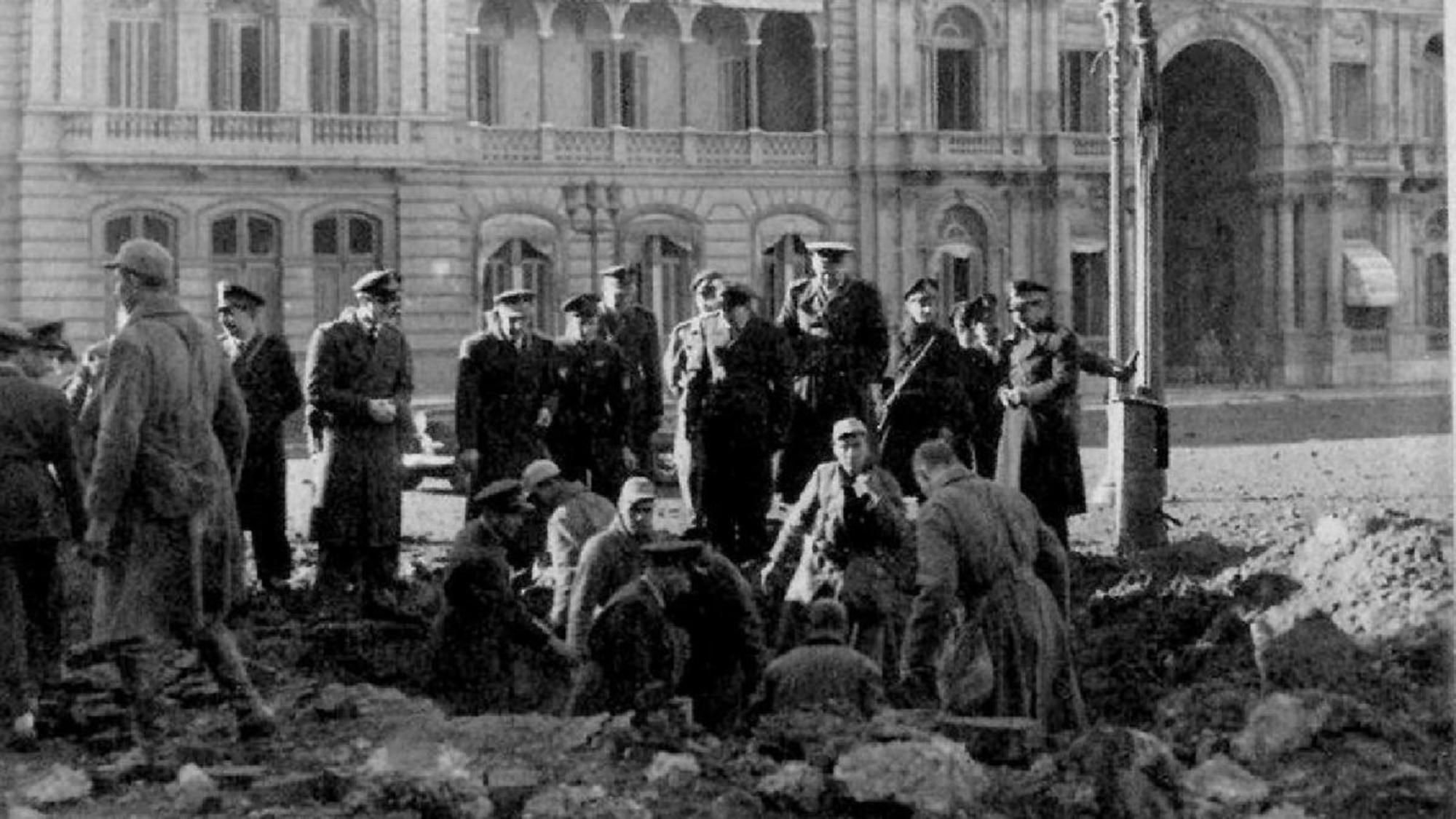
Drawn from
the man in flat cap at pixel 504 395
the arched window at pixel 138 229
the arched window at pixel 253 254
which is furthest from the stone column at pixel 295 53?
the man in flat cap at pixel 504 395

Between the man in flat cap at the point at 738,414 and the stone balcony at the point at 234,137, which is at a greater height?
the stone balcony at the point at 234,137

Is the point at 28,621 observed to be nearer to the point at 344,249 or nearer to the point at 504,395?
the point at 504,395

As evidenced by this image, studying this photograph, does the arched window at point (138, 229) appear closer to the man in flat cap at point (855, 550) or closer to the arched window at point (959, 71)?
the arched window at point (959, 71)

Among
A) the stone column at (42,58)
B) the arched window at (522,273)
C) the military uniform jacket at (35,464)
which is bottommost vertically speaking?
the military uniform jacket at (35,464)

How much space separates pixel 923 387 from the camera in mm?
12578

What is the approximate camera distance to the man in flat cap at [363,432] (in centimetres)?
1044

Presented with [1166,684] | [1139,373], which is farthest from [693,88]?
[1166,684]

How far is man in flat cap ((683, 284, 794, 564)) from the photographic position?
12.0 meters

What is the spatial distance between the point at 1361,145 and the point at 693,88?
1023cm

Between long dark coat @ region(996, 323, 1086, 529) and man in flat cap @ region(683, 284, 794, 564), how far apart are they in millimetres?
1445

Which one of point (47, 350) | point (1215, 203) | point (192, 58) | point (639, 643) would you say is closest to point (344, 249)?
point (192, 58)

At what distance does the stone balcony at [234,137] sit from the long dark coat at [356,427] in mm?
15371

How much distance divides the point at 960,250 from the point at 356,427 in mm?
21200

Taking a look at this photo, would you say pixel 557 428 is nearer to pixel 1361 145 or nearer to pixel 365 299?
pixel 365 299
